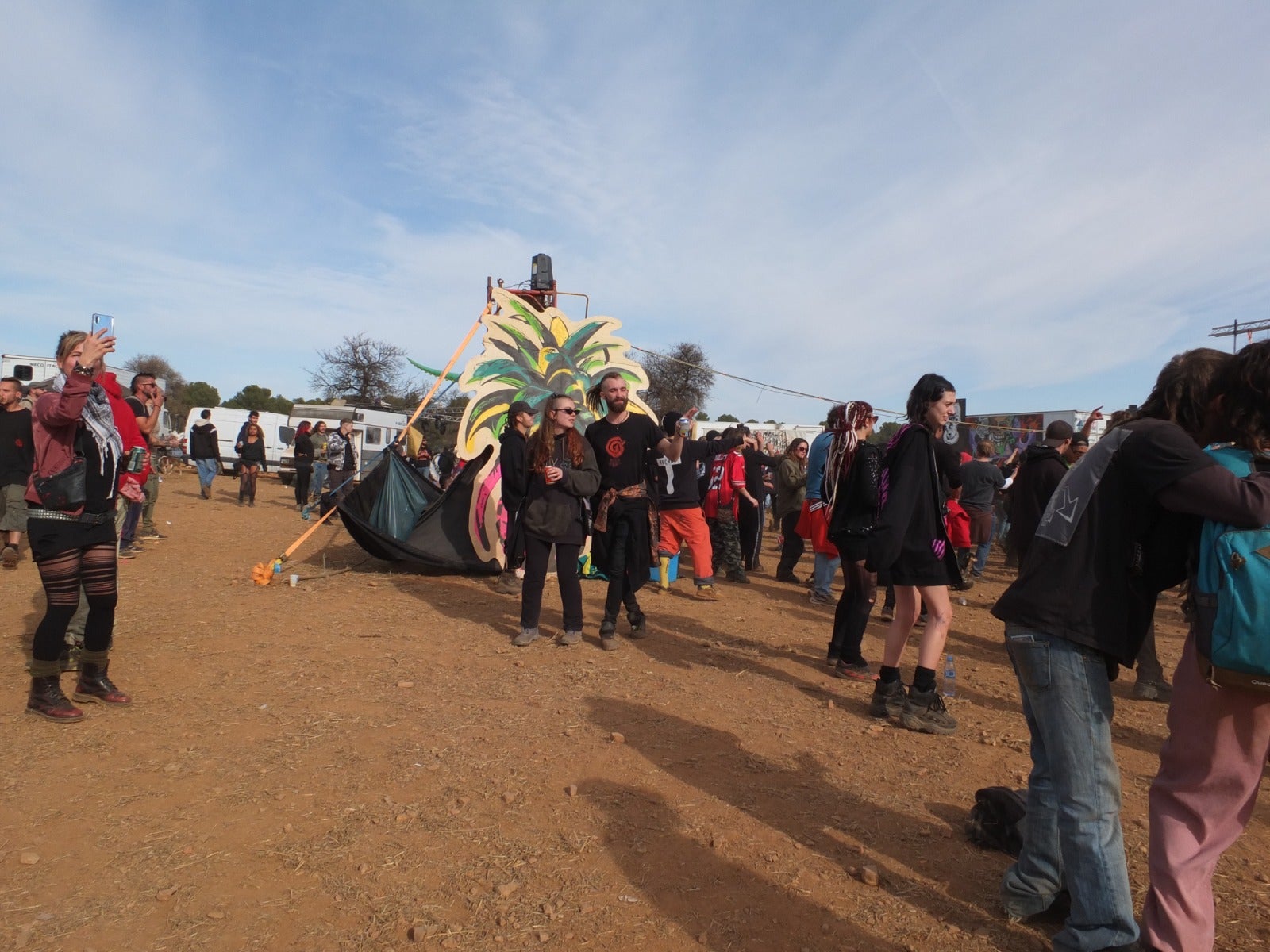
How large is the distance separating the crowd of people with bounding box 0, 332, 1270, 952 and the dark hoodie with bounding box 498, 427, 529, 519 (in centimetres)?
2

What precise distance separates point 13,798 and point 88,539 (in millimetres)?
1287

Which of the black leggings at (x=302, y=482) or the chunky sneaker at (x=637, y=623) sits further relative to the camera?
the black leggings at (x=302, y=482)

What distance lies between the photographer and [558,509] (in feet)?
18.6

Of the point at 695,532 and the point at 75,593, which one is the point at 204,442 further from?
the point at 75,593

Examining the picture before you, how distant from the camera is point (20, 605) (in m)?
6.42

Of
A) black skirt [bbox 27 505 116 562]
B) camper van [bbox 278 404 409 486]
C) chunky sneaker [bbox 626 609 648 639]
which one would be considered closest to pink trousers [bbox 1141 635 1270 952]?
chunky sneaker [bbox 626 609 648 639]

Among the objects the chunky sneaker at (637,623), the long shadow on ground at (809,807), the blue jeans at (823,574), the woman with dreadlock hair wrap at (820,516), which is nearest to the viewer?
the long shadow on ground at (809,807)

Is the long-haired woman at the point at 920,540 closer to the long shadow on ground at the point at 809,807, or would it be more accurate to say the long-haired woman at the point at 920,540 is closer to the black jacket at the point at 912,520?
the black jacket at the point at 912,520

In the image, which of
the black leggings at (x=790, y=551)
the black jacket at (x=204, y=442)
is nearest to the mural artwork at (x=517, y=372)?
the black leggings at (x=790, y=551)

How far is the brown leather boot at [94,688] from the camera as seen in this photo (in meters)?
4.20

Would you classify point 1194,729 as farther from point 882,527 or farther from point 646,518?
point 646,518

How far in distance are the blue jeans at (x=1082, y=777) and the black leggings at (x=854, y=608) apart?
2.91 m

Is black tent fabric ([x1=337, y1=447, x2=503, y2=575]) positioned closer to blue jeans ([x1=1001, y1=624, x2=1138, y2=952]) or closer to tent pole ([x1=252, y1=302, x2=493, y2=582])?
tent pole ([x1=252, y1=302, x2=493, y2=582])

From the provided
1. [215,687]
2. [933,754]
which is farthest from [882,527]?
[215,687]
